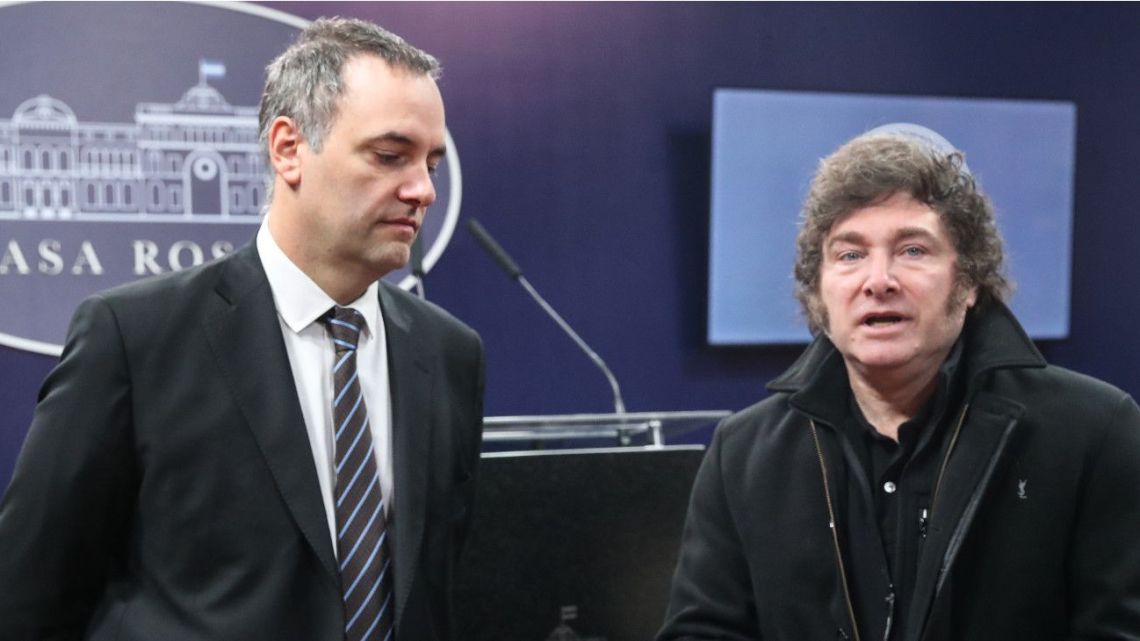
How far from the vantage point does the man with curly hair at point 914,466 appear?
5.44ft

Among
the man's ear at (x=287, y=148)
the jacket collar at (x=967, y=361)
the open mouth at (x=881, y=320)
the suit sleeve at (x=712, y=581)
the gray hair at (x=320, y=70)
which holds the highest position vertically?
the gray hair at (x=320, y=70)

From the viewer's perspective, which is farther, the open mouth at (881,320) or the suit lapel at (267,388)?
the open mouth at (881,320)

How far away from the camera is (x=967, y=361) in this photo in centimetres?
178

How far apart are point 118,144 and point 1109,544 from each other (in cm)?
311

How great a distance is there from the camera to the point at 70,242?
3.69 meters

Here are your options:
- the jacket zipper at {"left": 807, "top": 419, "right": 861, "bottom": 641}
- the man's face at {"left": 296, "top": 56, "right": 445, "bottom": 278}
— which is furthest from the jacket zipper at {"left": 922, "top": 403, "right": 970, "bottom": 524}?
the man's face at {"left": 296, "top": 56, "right": 445, "bottom": 278}

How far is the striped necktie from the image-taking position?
1.52 meters

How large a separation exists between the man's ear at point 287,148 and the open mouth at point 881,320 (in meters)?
0.83

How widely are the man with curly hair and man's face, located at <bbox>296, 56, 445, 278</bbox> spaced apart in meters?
0.63

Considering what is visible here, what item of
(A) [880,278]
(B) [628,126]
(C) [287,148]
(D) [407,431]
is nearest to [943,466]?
(A) [880,278]

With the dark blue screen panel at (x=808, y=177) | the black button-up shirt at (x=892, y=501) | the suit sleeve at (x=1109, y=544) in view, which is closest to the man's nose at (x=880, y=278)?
the black button-up shirt at (x=892, y=501)

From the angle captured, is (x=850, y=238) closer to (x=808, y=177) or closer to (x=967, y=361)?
(x=967, y=361)

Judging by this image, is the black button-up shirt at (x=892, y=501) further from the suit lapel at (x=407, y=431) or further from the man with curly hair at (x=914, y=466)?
the suit lapel at (x=407, y=431)

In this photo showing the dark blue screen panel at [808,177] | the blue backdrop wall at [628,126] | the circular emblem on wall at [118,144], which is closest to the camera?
the circular emblem on wall at [118,144]
